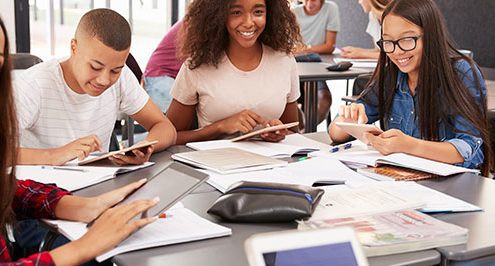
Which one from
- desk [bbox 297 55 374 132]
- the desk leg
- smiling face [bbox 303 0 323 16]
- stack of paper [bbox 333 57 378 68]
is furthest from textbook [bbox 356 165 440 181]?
smiling face [bbox 303 0 323 16]

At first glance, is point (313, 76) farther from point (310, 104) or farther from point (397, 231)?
point (397, 231)

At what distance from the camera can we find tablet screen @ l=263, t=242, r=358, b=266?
67 centimetres

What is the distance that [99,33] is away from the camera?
70.9 inches

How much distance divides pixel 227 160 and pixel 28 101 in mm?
681

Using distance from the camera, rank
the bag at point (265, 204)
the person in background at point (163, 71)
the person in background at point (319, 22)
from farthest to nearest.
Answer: the person in background at point (319, 22) → the person in background at point (163, 71) → the bag at point (265, 204)

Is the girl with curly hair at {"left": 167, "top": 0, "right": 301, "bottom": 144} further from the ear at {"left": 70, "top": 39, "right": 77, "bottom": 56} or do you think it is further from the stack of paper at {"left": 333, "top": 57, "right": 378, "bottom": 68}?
the stack of paper at {"left": 333, "top": 57, "right": 378, "bottom": 68}

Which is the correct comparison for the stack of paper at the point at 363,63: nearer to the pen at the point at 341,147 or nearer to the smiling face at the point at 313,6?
the smiling face at the point at 313,6

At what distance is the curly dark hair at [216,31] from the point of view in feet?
7.30

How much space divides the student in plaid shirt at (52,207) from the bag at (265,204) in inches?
7.5

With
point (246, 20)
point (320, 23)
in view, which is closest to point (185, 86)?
point (246, 20)

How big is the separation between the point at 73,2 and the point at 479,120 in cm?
512

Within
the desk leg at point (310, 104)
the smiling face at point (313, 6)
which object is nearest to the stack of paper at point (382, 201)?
the desk leg at point (310, 104)

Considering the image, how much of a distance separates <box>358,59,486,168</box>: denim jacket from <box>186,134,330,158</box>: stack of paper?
1.02ft

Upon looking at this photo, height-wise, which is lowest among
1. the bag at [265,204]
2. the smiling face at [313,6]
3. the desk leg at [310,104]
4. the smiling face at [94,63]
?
the desk leg at [310,104]
